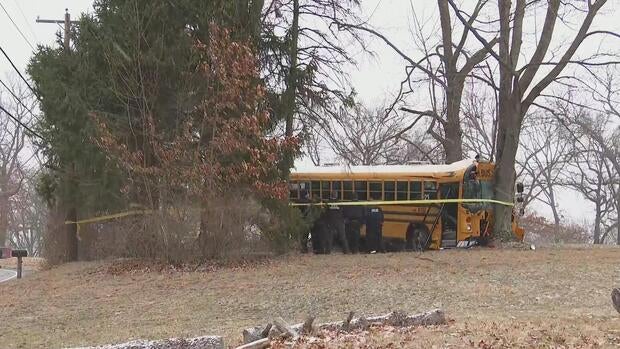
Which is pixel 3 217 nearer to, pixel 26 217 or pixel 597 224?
pixel 26 217

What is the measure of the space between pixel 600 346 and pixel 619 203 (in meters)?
53.3

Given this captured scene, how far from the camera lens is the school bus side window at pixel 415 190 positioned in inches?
801

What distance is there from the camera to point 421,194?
2033cm

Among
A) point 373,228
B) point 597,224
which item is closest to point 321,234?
point 373,228

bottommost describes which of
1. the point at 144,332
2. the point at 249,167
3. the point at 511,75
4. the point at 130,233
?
the point at 144,332

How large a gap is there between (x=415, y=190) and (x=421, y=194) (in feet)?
0.69

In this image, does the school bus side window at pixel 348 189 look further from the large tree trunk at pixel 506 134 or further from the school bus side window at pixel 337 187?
the large tree trunk at pixel 506 134

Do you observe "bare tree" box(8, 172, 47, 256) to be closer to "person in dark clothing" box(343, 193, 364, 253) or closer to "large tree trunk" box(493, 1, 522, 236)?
"person in dark clothing" box(343, 193, 364, 253)

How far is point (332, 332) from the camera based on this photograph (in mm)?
7578

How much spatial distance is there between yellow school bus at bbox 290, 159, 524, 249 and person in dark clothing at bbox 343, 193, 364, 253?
0.57 meters

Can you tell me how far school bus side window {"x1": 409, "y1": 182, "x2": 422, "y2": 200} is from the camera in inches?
801

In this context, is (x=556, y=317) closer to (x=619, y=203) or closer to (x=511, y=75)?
(x=511, y=75)

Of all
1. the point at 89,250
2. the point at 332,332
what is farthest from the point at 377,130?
the point at 332,332

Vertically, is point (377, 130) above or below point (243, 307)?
above
